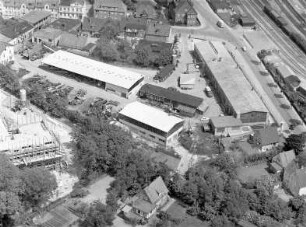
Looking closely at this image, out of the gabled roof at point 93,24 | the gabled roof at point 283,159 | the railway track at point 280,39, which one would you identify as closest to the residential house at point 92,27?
the gabled roof at point 93,24

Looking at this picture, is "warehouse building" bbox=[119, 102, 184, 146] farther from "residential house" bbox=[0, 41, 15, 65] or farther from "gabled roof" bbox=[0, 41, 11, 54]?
"gabled roof" bbox=[0, 41, 11, 54]

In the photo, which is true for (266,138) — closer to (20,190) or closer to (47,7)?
(20,190)

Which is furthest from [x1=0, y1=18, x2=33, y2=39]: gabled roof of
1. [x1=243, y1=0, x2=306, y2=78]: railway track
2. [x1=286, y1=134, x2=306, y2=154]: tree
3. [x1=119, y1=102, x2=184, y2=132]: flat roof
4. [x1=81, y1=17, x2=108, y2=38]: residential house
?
[x1=286, y1=134, x2=306, y2=154]: tree

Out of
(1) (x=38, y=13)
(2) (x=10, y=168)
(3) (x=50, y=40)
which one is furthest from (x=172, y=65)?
A: (2) (x=10, y=168)

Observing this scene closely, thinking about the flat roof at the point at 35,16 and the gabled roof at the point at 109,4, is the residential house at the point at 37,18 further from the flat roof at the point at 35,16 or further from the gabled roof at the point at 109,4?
the gabled roof at the point at 109,4

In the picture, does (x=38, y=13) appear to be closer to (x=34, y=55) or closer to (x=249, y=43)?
(x=34, y=55)

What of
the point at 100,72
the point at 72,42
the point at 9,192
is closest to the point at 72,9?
the point at 72,42

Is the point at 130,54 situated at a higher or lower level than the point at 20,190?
higher
